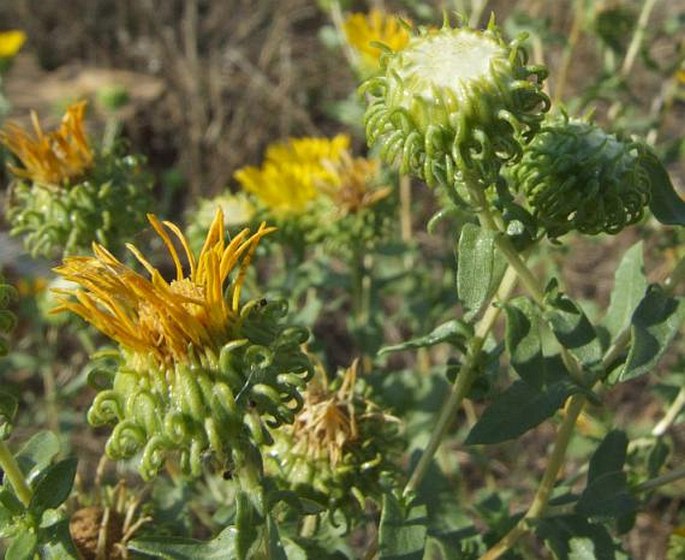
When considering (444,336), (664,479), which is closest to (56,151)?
(444,336)

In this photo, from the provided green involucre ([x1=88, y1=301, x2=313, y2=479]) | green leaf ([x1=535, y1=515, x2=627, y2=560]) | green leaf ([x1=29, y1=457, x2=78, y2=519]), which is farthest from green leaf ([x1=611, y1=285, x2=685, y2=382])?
green leaf ([x1=29, y1=457, x2=78, y2=519])

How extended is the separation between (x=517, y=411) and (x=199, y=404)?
2.38ft

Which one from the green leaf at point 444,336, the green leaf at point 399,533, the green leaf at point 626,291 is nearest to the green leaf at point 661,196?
the green leaf at point 626,291

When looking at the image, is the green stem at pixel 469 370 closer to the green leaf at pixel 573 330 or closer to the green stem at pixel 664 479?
the green leaf at pixel 573 330

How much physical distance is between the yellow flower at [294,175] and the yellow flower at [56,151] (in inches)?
31.2

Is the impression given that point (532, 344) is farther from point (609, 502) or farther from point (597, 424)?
point (597, 424)

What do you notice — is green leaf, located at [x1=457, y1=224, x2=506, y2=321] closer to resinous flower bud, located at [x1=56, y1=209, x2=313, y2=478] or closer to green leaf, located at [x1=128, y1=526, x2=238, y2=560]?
resinous flower bud, located at [x1=56, y1=209, x2=313, y2=478]

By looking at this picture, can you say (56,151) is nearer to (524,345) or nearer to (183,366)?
(183,366)

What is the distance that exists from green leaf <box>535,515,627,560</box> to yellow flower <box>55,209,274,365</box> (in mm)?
951

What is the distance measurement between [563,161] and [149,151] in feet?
16.3

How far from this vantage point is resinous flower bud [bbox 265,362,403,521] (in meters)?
2.32

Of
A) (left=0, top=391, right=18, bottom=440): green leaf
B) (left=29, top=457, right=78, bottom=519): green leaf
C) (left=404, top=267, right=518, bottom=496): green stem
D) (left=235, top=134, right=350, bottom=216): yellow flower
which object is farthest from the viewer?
(left=235, top=134, right=350, bottom=216): yellow flower

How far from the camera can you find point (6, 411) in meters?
1.92

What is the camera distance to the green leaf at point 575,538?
2.29 meters
